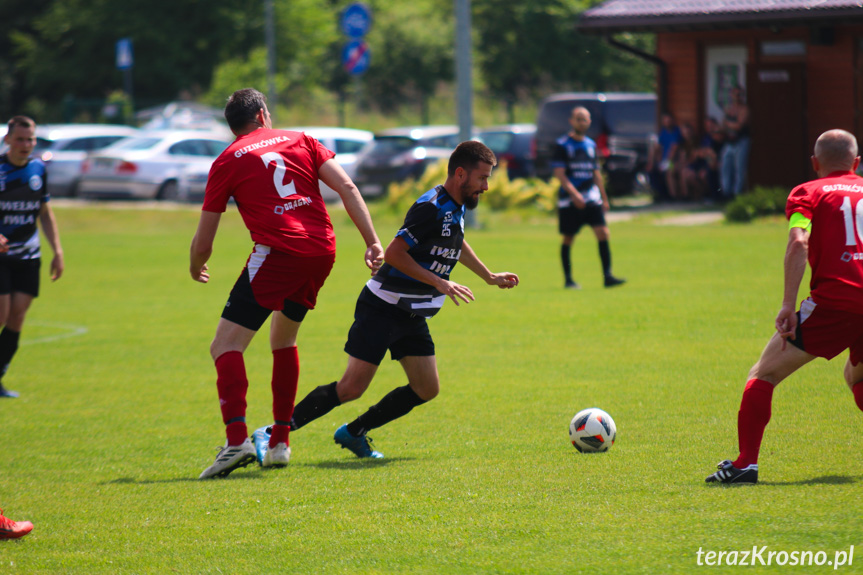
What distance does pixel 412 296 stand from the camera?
5.81 metres

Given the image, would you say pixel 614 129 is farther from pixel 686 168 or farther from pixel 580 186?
pixel 580 186

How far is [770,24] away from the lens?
66.6 ft

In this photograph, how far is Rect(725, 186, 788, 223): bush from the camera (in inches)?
752

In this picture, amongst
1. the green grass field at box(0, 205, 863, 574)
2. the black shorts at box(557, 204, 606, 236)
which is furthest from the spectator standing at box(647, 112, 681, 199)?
the black shorts at box(557, 204, 606, 236)

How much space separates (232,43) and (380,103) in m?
8.49

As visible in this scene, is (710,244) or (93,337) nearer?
(93,337)

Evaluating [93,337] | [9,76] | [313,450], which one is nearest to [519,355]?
[313,450]

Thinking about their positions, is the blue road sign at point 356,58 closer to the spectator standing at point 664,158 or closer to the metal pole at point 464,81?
the metal pole at point 464,81

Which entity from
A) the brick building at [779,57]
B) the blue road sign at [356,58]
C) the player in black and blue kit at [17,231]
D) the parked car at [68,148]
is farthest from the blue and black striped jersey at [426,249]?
the blue road sign at [356,58]

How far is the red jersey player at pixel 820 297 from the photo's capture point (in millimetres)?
4969

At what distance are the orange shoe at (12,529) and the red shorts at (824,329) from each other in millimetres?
3795

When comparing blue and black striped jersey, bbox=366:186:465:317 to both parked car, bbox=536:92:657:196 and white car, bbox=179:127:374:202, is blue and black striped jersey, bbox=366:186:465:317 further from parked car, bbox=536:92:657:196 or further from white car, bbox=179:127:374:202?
parked car, bbox=536:92:657:196

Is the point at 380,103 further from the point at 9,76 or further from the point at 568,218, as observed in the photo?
the point at 568,218

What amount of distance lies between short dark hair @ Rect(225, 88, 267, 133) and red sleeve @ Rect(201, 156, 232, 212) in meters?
0.27
